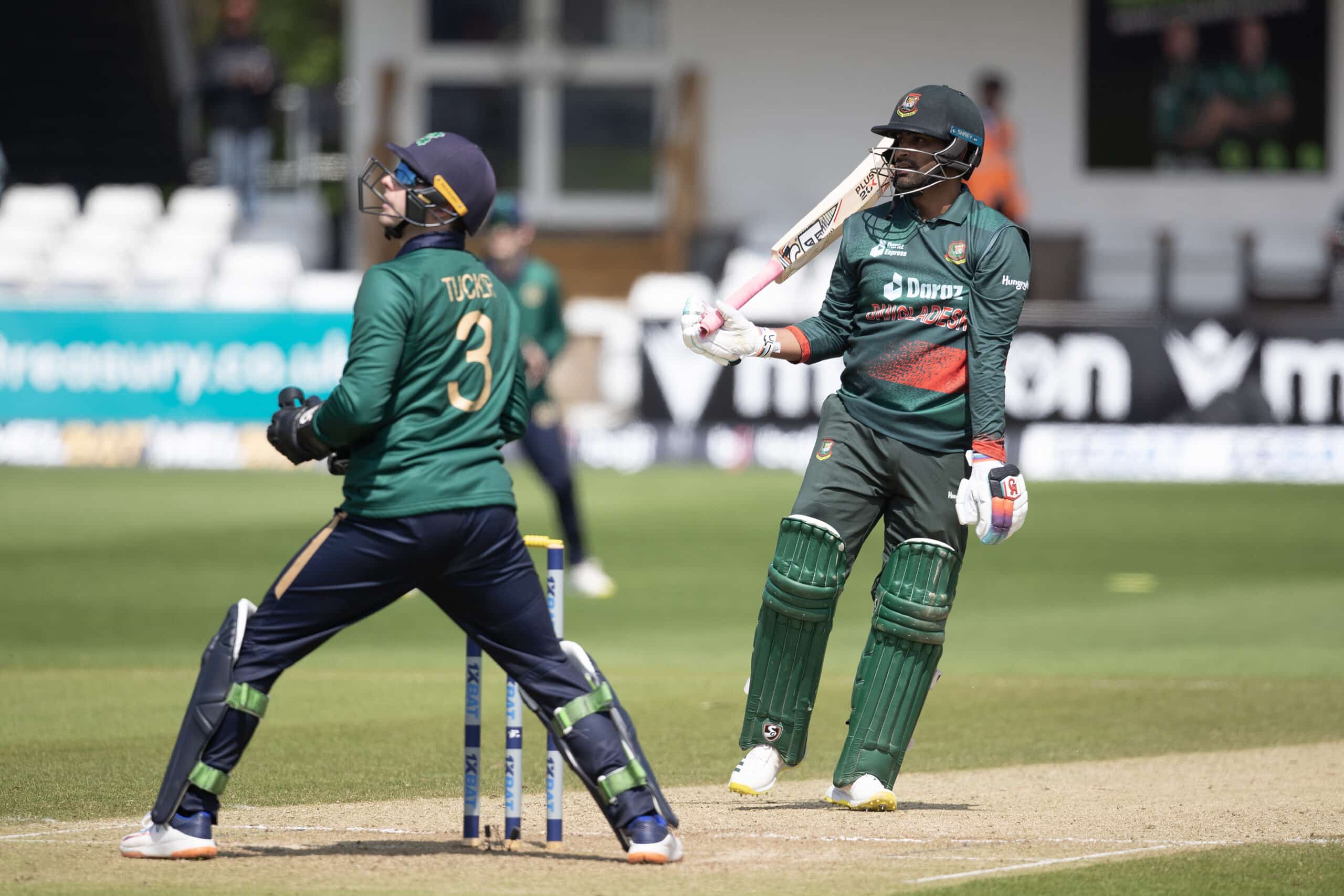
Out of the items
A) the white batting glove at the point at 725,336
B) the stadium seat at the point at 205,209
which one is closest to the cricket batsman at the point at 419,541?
the white batting glove at the point at 725,336

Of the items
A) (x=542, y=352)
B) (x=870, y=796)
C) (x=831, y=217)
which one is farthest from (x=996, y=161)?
(x=870, y=796)

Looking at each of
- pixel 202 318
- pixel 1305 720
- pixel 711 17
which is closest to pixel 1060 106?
pixel 711 17

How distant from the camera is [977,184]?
737 inches

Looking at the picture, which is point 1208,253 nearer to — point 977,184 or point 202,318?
point 977,184

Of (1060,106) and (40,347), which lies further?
(1060,106)

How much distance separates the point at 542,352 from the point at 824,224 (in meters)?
5.15

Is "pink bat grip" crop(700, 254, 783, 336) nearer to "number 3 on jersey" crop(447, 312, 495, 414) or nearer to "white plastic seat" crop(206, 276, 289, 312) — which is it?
"number 3 on jersey" crop(447, 312, 495, 414)

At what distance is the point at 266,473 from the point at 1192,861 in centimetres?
1361

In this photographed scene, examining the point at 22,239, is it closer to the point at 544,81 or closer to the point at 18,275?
the point at 18,275

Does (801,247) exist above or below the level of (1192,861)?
above

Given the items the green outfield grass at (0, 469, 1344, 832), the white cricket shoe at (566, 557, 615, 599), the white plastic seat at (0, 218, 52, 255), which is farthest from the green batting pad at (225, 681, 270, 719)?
the white plastic seat at (0, 218, 52, 255)

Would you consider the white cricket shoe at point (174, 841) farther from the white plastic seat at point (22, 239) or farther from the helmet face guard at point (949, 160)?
the white plastic seat at point (22, 239)

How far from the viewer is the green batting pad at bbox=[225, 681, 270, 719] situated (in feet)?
18.2

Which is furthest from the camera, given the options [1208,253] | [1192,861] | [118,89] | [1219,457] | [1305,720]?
[118,89]
